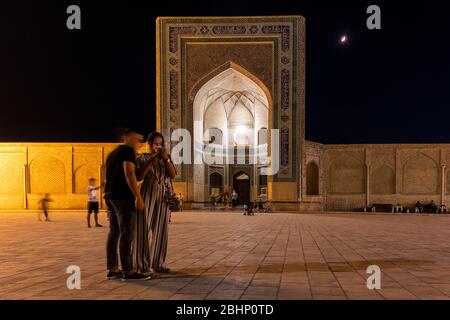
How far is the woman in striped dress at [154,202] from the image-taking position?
4.12 meters

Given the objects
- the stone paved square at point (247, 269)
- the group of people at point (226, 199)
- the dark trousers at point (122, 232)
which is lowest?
the group of people at point (226, 199)

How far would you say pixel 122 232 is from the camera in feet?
12.9

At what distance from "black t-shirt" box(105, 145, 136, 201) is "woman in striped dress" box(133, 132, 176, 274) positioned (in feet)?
0.60

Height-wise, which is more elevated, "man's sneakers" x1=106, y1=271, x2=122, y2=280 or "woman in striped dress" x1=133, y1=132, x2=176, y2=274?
"woman in striped dress" x1=133, y1=132, x2=176, y2=274

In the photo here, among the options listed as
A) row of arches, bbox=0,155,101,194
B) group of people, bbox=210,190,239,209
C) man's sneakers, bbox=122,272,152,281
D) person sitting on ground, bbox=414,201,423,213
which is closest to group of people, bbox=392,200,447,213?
person sitting on ground, bbox=414,201,423,213

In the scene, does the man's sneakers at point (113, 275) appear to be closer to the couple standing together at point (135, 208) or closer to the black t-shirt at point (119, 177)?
the couple standing together at point (135, 208)

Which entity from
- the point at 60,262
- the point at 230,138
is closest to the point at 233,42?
the point at 230,138

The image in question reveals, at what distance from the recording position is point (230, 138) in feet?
90.1

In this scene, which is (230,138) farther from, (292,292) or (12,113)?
(292,292)

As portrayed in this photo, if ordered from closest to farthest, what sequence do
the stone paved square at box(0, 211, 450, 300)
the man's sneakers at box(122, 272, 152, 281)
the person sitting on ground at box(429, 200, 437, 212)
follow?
the stone paved square at box(0, 211, 450, 300), the man's sneakers at box(122, 272, 152, 281), the person sitting on ground at box(429, 200, 437, 212)

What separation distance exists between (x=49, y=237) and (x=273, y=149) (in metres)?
13.7

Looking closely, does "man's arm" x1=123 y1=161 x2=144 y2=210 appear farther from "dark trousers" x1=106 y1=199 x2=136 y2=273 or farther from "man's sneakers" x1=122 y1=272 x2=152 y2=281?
"man's sneakers" x1=122 y1=272 x2=152 y2=281

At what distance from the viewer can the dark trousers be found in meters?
3.91

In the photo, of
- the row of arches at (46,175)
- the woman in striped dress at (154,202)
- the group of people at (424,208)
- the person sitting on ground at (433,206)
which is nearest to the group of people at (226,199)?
the row of arches at (46,175)
